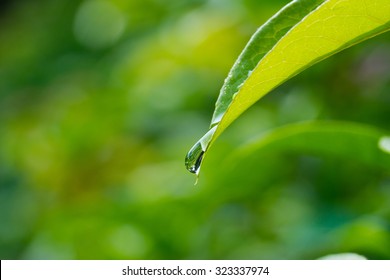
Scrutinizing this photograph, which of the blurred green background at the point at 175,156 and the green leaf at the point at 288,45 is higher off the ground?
the blurred green background at the point at 175,156

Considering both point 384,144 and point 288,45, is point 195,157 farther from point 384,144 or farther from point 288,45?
point 384,144

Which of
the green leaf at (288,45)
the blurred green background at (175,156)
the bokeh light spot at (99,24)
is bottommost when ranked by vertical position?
the green leaf at (288,45)

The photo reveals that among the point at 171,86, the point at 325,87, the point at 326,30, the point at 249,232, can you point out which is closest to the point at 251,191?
the point at 249,232

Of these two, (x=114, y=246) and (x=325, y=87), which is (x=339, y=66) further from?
(x=114, y=246)

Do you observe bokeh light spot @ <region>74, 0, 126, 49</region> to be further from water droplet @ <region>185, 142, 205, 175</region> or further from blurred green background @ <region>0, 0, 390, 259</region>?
water droplet @ <region>185, 142, 205, 175</region>

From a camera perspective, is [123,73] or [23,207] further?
[23,207]

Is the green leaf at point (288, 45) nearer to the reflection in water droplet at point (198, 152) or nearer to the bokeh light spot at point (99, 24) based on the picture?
the reflection in water droplet at point (198, 152)

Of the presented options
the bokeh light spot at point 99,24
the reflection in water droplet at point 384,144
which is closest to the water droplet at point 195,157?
the reflection in water droplet at point 384,144
